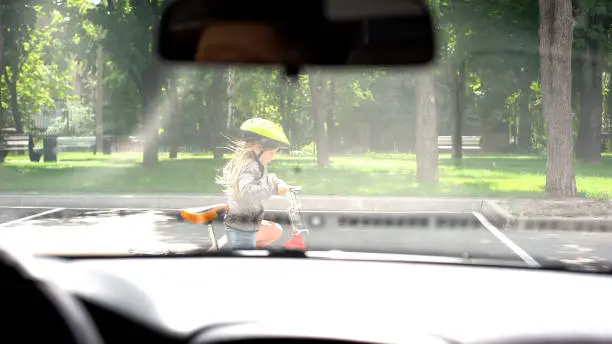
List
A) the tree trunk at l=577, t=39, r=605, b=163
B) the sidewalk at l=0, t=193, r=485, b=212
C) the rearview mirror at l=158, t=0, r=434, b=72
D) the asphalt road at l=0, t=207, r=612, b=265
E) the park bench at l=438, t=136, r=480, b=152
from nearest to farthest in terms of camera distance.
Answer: the rearview mirror at l=158, t=0, r=434, b=72
the asphalt road at l=0, t=207, r=612, b=265
the sidewalk at l=0, t=193, r=485, b=212
the tree trunk at l=577, t=39, r=605, b=163
the park bench at l=438, t=136, r=480, b=152

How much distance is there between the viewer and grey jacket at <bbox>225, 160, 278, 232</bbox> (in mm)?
5699

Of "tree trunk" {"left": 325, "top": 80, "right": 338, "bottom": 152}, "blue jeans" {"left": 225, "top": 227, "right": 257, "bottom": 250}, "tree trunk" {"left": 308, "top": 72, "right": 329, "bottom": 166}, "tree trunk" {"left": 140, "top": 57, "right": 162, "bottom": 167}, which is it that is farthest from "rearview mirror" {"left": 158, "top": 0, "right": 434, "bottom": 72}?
"tree trunk" {"left": 325, "top": 80, "right": 338, "bottom": 152}

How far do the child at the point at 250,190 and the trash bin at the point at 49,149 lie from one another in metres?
28.8

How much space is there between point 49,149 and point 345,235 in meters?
24.0

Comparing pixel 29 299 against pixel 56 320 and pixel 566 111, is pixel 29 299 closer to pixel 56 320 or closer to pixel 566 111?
pixel 56 320

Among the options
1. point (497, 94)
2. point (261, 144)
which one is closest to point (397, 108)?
point (497, 94)

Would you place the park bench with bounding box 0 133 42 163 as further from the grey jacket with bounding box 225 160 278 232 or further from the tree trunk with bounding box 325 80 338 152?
the grey jacket with bounding box 225 160 278 232

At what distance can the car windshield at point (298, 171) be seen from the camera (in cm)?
969

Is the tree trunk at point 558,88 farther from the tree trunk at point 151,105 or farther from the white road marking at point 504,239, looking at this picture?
the tree trunk at point 151,105

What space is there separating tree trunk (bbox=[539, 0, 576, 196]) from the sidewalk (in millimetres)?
1787

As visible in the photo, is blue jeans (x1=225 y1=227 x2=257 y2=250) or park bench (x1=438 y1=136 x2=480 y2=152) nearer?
blue jeans (x1=225 y1=227 x2=257 y2=250)

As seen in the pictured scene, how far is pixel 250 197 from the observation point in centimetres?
577

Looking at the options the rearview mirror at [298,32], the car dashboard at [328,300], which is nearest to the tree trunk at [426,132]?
the rearview mirror at [298,32]

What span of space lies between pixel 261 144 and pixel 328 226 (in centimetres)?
751
